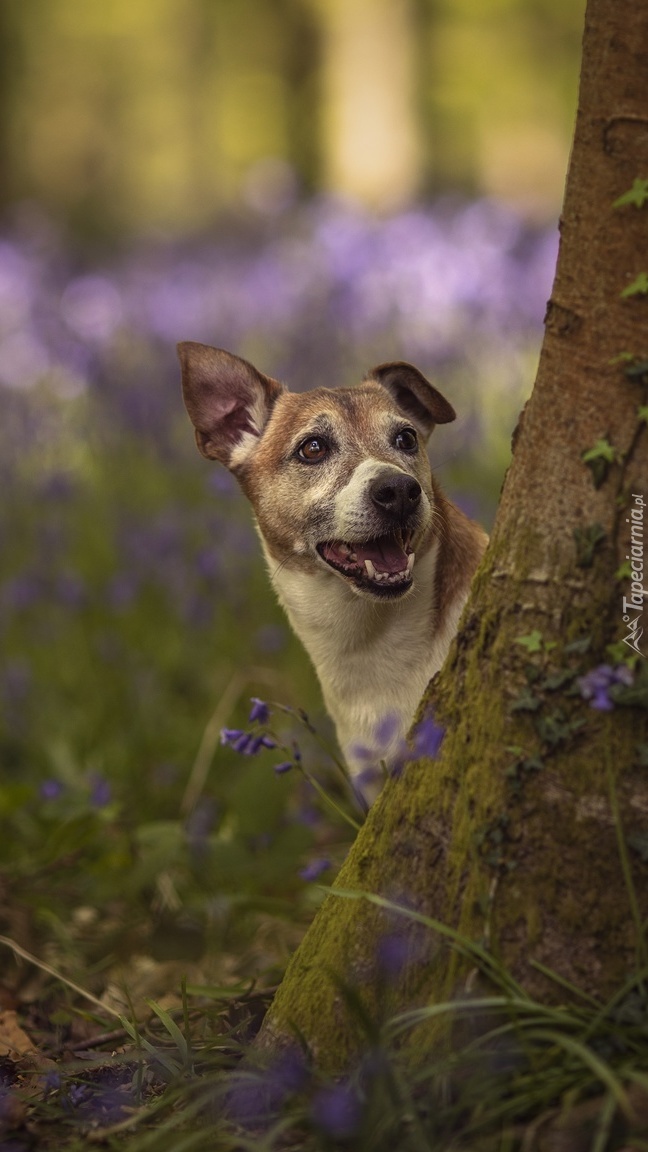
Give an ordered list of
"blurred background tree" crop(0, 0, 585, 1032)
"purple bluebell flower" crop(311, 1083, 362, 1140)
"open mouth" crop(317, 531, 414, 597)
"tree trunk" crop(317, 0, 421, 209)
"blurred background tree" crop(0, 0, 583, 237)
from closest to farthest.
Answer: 1. "purple bluebell flower" crop(311, 1083, 362, 1140)
2. "open mouth" crop(317, 531, 414, 597)
3. "blurred background tree" crop(0, 0, 585, 1032)
4. "tree trunk" crop(317, 0, 421, 209)
5. "blurred background tree" crop(0, 0, 583, 237)

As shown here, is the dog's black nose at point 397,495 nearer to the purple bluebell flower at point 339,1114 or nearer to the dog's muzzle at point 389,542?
the dog's muzzle at point 389,542

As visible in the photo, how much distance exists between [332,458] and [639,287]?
179 centimetres

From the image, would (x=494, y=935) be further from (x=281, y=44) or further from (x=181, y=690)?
(x=281, y=44)

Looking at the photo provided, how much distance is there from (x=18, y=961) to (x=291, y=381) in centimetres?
419

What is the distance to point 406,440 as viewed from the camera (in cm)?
384

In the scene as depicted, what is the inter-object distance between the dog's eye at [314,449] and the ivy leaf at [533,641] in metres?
1.69

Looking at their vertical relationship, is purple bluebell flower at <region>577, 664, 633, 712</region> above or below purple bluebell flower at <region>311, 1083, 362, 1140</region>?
above

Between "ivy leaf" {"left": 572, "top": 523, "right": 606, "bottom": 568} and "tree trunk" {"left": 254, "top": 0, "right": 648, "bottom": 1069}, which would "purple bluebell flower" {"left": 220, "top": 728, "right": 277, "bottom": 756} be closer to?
"tree trunk" {"left": 254, "top": 0, "right": 648, "bottom": 1069}

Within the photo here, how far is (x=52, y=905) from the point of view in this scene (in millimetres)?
3828

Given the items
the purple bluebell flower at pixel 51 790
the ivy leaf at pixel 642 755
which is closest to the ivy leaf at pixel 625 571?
the ivy leaf at pixel 642 755

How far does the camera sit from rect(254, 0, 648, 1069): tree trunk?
214 cm

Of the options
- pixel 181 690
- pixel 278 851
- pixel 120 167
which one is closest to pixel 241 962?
pixel 278 851

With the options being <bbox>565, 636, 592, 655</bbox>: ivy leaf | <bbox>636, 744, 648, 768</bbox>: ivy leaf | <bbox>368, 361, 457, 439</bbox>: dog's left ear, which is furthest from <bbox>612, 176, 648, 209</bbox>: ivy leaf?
<bbox>368, 361, 457, 439</bbox>: dog's left ear

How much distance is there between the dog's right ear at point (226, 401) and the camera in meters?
3.92
